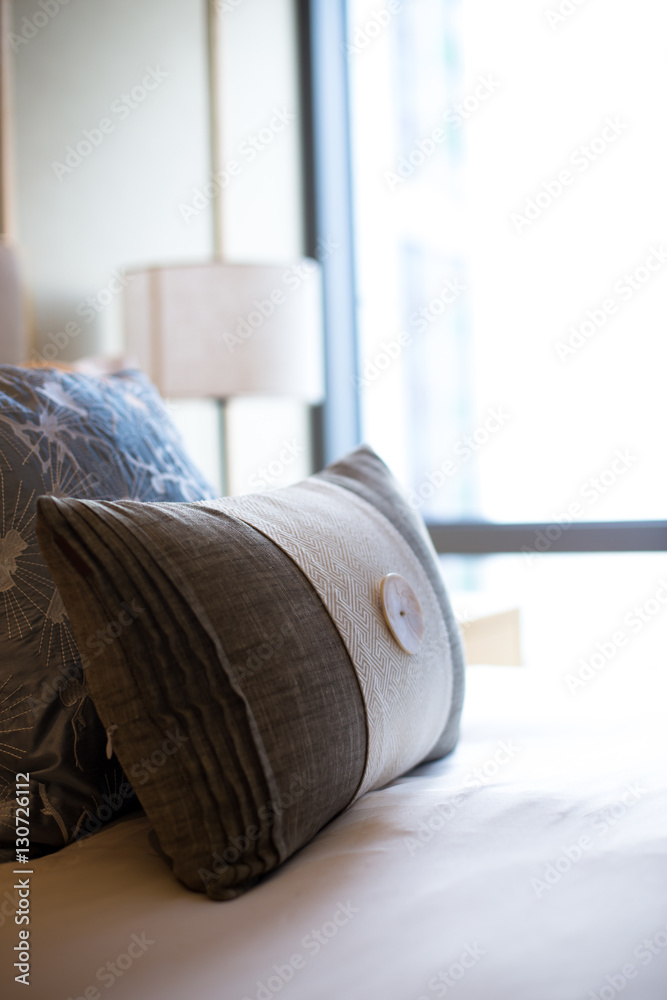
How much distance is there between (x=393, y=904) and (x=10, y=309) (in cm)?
127

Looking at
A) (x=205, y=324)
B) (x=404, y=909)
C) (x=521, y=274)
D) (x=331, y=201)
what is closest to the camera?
(x=404, y=909)

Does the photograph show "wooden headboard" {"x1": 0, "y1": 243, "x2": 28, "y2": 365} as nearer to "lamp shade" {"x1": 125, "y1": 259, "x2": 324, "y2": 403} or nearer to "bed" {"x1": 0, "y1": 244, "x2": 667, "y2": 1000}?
"lamp shade" {"x1": 125, "y1": 259, "x2": 324, "y2": 403}

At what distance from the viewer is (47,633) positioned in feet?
2.32

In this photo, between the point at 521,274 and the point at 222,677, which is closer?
the point at 222,677

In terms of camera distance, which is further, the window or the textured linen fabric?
the window

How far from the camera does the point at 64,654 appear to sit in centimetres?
71

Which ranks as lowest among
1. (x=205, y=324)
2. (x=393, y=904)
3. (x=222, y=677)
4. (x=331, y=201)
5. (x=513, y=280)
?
(x=393, y=904)

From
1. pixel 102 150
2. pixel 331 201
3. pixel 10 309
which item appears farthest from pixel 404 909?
pixel 331 201

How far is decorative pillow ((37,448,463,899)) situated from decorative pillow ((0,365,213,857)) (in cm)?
3

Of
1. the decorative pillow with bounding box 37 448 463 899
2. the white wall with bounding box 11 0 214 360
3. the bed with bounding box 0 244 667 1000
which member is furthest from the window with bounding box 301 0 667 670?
the decorative pillow with bounding box 37 448 463 899

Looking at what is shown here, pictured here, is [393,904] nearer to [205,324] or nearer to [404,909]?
[404,909]

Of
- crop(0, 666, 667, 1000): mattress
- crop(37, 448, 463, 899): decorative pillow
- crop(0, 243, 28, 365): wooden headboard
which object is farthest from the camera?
crop(0, 243, 28, 365): wooden headboard

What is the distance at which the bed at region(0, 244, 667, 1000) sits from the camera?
0.52 meters

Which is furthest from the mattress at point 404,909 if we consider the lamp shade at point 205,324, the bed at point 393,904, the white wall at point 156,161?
the white wall at point 156,161
